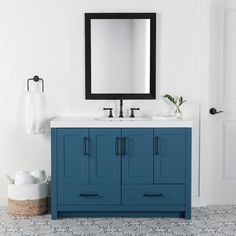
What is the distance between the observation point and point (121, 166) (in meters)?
4.33

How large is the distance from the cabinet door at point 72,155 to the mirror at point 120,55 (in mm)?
526

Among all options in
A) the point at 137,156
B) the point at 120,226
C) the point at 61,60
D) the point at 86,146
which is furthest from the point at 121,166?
the point at 61,60

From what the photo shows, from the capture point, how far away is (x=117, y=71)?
4656 mm

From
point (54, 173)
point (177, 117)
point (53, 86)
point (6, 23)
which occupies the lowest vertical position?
point (54, 173)

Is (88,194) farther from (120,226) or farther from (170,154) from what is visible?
(170,154)

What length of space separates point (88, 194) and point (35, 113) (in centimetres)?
89

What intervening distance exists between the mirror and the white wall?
0.07 meters

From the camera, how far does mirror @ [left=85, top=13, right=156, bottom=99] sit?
4.62m

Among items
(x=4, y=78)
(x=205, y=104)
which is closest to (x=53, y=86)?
(x=4, y=78)

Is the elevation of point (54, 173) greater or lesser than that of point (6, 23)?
lesser

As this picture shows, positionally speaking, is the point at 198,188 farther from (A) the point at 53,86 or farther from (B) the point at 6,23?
(B) the point at 6,23

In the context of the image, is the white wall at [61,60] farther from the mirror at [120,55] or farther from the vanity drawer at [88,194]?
the vanity drawer at [88,194]

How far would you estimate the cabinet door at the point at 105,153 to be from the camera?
14.1 ft

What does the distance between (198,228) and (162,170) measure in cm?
58
